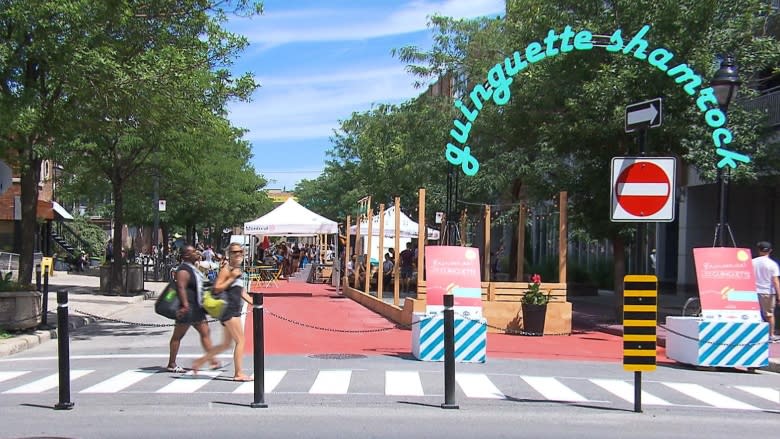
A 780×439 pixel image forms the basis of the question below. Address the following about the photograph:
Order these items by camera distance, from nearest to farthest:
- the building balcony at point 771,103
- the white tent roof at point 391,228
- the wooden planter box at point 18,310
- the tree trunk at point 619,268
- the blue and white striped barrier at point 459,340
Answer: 1. the blue and white striped barrier at point 459,340
2. the wooden planter box at point 18,310
3. the tree trunk at point 619,268
4. the building balcony at point 771,103
5. the white tent roof at point 391,228

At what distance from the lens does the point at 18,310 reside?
1477 cm

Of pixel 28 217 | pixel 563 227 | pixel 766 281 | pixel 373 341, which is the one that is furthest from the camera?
pixel 563 227

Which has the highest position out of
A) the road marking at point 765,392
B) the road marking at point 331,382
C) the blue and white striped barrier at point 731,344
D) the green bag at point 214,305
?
the green bag at point 214,305

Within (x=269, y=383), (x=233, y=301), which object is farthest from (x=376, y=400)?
(x=233, y=301)

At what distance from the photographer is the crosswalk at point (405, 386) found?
9.46 metres

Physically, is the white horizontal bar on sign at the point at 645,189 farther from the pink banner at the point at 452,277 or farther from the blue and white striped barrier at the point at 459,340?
the pink banner at the point at 452,277

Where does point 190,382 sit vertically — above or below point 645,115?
below

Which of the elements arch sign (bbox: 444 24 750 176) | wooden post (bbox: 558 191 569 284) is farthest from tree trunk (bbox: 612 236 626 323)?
arch sign (bbox: 444 24 750 176)

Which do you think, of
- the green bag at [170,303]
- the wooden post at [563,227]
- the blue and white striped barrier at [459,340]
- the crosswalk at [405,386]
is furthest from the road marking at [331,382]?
the wooden post at [563,227]

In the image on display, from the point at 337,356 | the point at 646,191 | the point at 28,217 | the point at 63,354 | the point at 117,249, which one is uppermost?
Result: the point at 646,191

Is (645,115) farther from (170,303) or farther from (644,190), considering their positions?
(170,303)

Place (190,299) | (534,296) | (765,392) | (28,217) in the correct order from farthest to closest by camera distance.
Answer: (534,296) < (28,217) < (765,392) < (190,299)

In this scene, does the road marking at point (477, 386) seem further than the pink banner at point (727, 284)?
No

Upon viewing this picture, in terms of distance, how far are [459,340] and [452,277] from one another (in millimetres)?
1370
